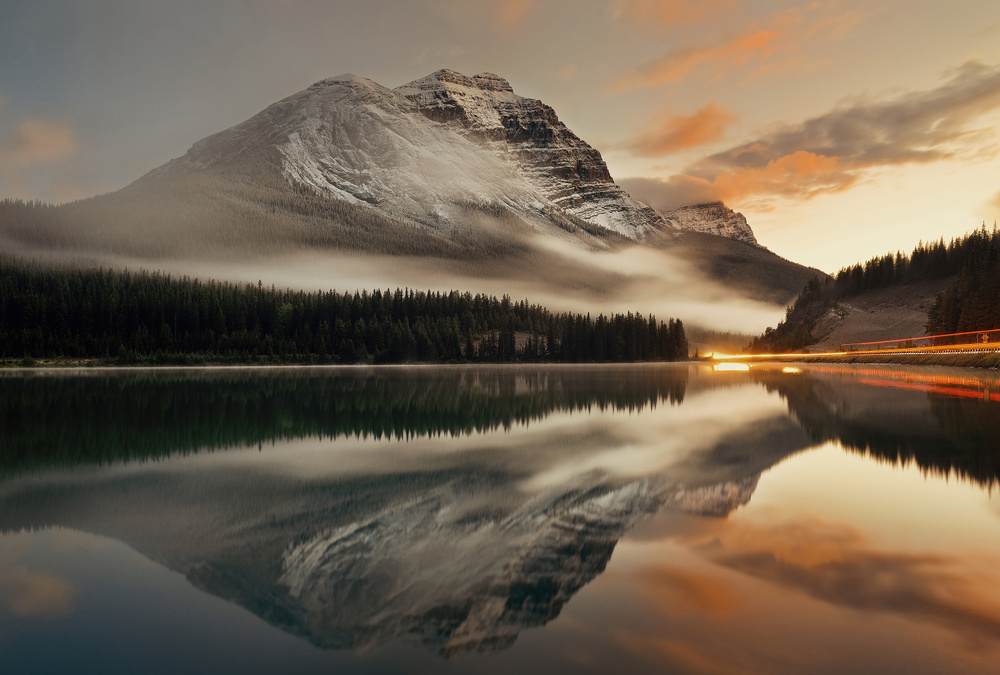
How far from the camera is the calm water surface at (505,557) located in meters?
5.41

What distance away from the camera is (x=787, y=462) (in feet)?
47.6

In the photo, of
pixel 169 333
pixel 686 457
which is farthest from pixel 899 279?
pixel 686 457

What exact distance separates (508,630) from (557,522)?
11.9 feet

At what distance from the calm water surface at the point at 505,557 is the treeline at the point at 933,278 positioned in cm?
9372

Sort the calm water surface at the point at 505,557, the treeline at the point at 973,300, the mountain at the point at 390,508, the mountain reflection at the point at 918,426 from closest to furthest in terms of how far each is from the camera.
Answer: the calm water surface at the point at 505,557, the mountain at the point at 390,508, the mountain reflection at the point at 918,426, the treeline at the point at 973,300

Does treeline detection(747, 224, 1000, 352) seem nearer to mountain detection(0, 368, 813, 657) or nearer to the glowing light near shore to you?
the glowing light near shore

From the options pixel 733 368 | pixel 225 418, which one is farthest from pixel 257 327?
pixel 225 418

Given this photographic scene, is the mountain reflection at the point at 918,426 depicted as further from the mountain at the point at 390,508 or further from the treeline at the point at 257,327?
the treeline at the point at 257,327

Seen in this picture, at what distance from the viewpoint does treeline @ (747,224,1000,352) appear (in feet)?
300

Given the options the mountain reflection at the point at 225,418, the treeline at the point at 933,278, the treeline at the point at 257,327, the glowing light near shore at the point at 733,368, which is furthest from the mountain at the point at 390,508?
the treeline at the point at 257,327

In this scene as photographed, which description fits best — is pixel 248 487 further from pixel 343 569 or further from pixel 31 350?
pixel 31 350

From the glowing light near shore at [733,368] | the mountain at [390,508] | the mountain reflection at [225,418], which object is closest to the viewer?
the mountain at [390,508]

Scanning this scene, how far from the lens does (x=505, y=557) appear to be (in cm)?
772

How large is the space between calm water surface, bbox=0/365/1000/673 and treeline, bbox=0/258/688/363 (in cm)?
10486
